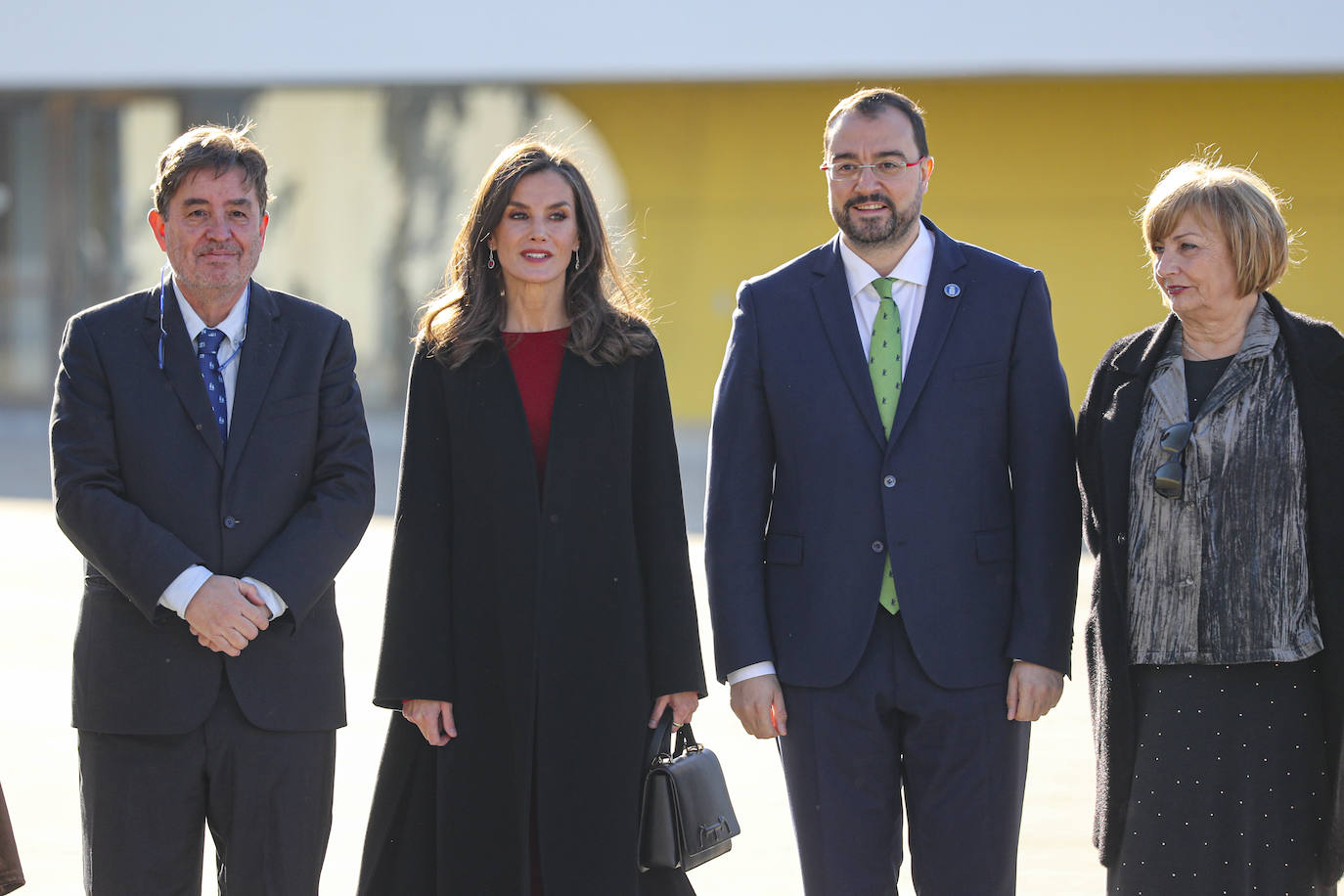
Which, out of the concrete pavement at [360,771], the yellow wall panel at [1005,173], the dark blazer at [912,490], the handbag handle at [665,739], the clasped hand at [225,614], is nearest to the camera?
the clasped hand at [225,614]

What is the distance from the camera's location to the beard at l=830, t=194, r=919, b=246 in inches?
132

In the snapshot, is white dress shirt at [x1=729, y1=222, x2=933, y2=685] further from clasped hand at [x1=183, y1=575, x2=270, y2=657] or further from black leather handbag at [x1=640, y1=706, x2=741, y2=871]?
clasped hand at [x1=183, y1=575, x2=270, y2=657]

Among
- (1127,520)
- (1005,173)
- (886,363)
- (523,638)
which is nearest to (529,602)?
(523,638)

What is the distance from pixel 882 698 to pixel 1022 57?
13.1 meters

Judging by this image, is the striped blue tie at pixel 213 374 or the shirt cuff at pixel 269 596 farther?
the striped blue tie at pixel 213 374

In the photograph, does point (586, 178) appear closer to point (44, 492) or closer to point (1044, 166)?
point (44, 492)

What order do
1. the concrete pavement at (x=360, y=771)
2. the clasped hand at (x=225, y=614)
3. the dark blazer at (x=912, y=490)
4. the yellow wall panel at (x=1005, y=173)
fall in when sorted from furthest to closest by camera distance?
the yellow wall panel at (x=1005, y=173)
the concrete pavement at (x=360, y=771)
the dark blazer at (x=912, y=490)
the clasped hand at (x=225, y=614)

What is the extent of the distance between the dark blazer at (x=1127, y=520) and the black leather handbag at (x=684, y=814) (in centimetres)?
84

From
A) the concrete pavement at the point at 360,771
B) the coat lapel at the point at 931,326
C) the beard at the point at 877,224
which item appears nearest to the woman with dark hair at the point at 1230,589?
the coat lapel at the point at 931,326

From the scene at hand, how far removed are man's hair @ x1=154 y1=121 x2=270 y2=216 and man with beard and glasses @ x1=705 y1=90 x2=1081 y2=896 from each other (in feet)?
3.87

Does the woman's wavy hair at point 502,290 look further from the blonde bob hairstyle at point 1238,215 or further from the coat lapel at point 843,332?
the blonde bob hairstyle at point 1238,215

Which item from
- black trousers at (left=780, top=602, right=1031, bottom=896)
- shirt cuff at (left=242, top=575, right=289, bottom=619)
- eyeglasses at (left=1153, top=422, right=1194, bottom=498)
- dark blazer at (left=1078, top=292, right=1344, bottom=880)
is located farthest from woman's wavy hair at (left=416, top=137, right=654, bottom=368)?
eyeglasses at (left=1153, top=422, right=1194, bottom=498)

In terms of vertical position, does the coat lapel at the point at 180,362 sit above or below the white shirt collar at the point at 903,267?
below

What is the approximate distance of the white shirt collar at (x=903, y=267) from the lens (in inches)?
135
